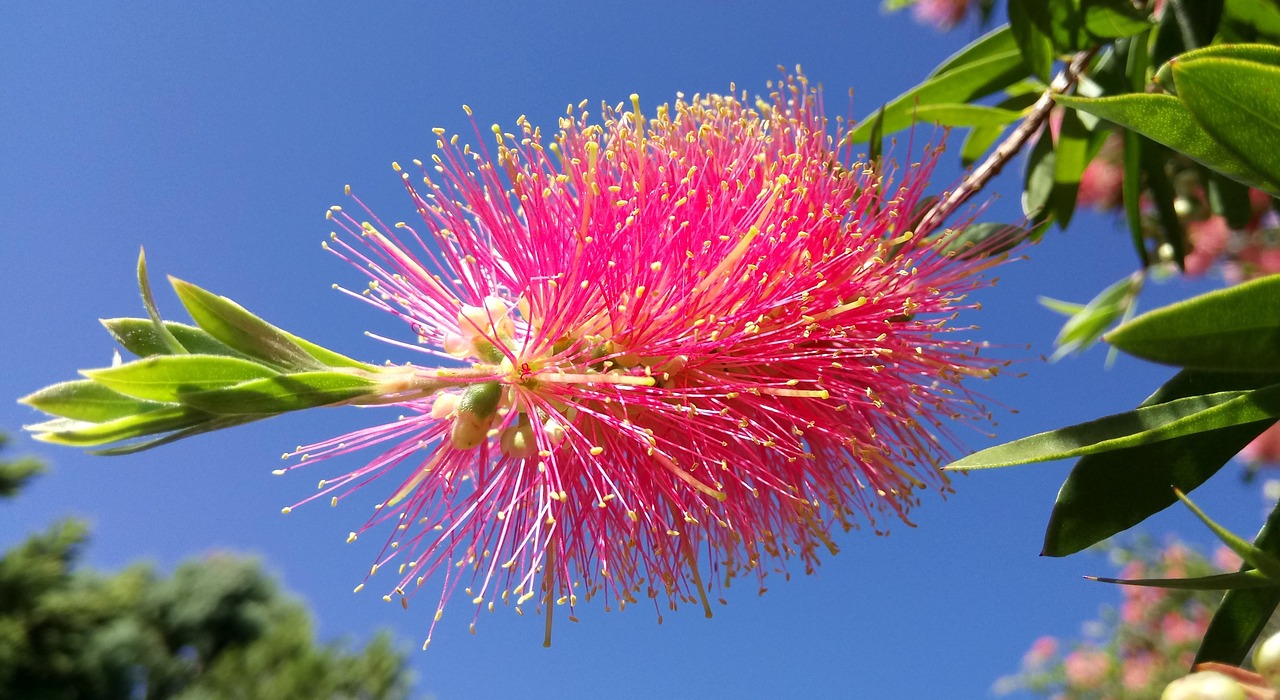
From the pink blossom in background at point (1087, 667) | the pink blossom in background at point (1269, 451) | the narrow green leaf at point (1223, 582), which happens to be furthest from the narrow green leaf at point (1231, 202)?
the pink blossom in background at point (1087, 667)


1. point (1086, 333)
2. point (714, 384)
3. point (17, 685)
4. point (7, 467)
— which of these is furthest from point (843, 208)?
point (17, 685)

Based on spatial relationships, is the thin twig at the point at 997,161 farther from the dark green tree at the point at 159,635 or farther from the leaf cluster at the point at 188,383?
the dark green tree at the point at 159,635

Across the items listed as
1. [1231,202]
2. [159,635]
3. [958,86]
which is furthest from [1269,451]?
[159,635]

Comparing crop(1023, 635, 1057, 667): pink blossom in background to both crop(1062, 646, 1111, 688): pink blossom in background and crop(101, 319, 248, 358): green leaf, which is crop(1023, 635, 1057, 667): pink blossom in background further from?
crop(101, 319, 248, 358): green leaf

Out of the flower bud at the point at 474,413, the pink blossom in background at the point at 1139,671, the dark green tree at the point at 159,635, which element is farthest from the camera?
the dark green tree at the point at 159,635

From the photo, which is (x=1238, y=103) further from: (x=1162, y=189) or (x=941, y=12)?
(x=941, y=12)

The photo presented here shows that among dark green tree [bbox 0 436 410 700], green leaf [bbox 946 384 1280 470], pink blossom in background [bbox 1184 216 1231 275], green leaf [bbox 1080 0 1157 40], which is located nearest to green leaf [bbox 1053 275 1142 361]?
pink blossom in background [bbox 1184 216 1231 275]

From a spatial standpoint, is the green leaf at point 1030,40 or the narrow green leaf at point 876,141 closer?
the green leaf at point 1030,40

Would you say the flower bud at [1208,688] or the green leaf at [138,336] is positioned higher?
the green leaf at [138,336]
